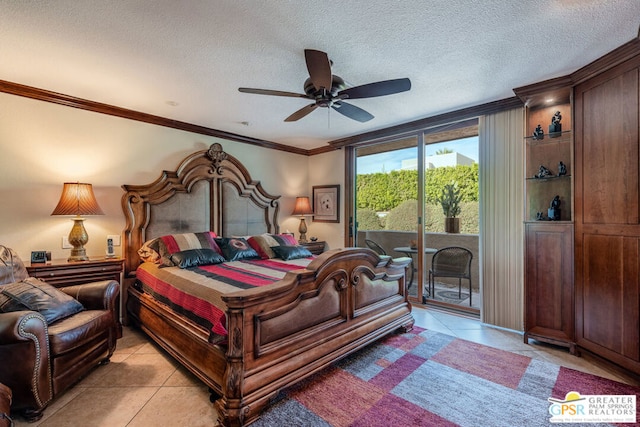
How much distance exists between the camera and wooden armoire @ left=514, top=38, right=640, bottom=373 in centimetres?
225

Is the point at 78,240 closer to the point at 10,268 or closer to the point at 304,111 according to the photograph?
the point at 10,268

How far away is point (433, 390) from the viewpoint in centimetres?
214

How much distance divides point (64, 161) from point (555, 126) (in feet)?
17.1

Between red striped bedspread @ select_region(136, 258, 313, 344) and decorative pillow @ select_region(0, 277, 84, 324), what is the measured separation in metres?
0.69

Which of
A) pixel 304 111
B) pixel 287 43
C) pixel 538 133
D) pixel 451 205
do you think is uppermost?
pixel 287 43

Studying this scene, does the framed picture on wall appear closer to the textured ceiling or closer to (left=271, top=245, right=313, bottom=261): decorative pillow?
(left=271, top=245, right=313, bottom=261): decorative pillow

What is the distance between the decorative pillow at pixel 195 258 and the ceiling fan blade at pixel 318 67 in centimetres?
224

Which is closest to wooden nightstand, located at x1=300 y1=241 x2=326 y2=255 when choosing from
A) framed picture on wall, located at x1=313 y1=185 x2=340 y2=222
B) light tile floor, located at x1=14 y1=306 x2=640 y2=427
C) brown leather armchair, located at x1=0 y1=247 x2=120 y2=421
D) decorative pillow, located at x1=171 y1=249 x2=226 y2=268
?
framed picture on wall, located at x1=313 y1=185 x2=340 y2=222

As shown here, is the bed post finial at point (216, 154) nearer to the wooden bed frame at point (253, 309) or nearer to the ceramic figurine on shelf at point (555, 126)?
the wooden bed frame at point (253, 309)

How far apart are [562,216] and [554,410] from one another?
1886mm

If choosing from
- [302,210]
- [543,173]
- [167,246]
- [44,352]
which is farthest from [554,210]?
[44,352]

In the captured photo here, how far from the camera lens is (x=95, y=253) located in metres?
3.35

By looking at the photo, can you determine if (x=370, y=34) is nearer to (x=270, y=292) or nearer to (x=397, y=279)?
(x=270, y=292)

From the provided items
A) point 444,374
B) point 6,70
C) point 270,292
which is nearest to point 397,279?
point 444,374
